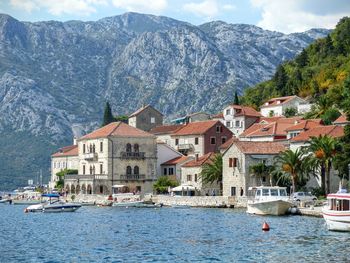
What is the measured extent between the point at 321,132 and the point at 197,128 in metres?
41.2

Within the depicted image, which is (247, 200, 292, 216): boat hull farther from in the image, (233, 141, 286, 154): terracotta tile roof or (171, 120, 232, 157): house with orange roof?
(171, 120, 232, 157): house with orange roof

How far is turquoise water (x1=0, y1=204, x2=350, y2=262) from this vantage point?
145ft

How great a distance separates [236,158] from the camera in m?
96.3

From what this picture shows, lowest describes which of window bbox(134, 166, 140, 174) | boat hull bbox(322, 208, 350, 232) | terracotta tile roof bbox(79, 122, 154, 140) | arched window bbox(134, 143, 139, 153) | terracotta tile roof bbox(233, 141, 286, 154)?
boat hull bbox(322, 208, 350, 232)

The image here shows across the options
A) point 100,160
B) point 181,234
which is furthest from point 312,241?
point 100,160

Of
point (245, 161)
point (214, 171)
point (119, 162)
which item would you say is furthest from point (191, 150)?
point (245, 161)

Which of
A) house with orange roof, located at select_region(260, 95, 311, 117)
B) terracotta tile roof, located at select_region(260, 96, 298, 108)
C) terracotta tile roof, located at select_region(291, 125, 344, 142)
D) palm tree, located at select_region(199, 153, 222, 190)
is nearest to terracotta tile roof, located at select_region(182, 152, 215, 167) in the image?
palm tree, located at select_region(199, 153, 222, 190)

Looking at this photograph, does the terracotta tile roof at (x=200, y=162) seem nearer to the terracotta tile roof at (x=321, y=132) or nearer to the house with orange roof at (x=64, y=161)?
the terracotta tile roof at (x=321, y=132)

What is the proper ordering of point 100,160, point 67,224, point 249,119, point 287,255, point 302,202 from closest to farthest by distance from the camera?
A: point 287,255, point 67,224, point 302,202, point 100,160, point 249,119

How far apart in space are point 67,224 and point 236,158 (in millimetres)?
29945

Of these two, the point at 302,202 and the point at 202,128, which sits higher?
the point at 202,128

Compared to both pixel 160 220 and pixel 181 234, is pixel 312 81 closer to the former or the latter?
pixel 160 220

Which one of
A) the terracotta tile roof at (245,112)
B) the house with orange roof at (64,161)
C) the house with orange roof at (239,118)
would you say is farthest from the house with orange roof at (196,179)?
the house with orange roof at (64,161)

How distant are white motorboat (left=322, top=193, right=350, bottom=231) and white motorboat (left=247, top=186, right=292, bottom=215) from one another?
17837mm
